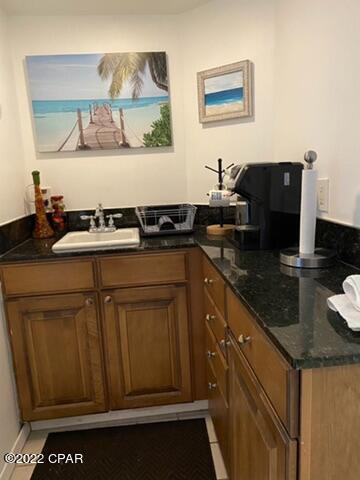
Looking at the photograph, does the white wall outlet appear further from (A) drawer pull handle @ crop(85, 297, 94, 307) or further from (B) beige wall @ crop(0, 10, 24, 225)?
(B) beige wall @ crop(0, 10, 24, 225)

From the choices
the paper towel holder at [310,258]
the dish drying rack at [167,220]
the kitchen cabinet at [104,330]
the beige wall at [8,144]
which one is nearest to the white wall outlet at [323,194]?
the paper towel holder at [310,258]

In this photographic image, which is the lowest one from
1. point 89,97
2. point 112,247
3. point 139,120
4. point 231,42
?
point 112,247

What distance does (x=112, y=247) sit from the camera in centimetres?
179

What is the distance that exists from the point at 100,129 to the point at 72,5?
2.10 feet

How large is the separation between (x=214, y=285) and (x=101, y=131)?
1223mm

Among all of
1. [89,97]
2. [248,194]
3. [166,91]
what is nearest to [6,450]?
[248,194]

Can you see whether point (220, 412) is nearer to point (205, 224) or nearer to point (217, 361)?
point (217, 361)

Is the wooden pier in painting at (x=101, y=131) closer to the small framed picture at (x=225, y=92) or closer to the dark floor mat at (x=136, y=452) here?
the small framed picture at (x=225, y=92)

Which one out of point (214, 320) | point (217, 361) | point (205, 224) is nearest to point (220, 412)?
point (217, 361)

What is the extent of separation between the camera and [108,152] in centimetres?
224

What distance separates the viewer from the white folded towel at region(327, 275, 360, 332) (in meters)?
0.82

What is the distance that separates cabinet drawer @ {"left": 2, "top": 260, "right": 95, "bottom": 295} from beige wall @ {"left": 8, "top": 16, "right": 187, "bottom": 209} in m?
0.61

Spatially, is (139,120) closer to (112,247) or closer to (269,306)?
(112,247)

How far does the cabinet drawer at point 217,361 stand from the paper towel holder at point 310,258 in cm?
44
